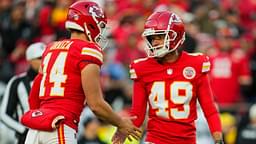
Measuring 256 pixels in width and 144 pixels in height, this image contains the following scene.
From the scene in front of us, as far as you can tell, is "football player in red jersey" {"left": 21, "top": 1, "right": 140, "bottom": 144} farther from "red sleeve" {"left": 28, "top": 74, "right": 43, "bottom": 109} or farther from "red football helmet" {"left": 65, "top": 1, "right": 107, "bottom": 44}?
"red sleeve" {"left": 28, "top": 74, "right": 43, "bottom": 109}

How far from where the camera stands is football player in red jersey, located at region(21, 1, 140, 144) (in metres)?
7.42

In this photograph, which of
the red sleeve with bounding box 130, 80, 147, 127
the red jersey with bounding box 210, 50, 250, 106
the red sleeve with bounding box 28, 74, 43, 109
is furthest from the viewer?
the red jersey with bounding box 210, 50, 250, 106

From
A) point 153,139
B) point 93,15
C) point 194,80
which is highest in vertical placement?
point 93,15

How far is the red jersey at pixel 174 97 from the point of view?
8086mm

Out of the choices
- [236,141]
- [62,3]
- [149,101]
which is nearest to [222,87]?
[236,141]

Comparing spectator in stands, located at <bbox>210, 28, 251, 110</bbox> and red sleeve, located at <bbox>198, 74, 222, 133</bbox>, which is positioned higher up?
red sleeve, located at <bbox>198, 74, 222, 133</bbox>

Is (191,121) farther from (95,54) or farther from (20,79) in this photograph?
(20,79)

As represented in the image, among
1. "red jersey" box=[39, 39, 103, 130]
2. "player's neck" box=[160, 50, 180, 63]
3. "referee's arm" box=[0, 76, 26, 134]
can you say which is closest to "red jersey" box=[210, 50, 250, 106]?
"referee's arm" box=[0, 76, 26, 134]

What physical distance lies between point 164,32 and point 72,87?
1.10 metres

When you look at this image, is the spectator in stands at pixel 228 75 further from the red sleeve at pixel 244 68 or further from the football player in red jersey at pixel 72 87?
the football player in red jersey at pixel 72 87

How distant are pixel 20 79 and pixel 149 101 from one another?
210 centimetres

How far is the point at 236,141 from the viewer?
13.0 metres

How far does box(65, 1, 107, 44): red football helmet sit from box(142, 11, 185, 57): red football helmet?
49 cm

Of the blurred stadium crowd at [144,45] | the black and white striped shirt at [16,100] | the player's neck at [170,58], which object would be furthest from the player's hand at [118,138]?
the blurred stadium crowd at [144,45]
